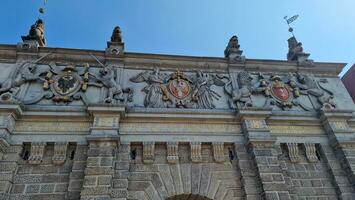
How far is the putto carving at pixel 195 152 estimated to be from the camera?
25.8ft

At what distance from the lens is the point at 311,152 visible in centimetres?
866

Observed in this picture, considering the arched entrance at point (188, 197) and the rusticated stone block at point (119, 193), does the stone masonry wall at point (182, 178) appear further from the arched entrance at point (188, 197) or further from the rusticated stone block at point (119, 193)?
the rusticated stone block at point (119, 193)

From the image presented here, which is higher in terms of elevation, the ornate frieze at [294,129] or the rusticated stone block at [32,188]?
the ornate frieze at [294,129]

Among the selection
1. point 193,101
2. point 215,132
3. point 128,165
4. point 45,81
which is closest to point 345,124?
point 215,132

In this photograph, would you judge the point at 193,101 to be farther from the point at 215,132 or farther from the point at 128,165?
the point at 128,165

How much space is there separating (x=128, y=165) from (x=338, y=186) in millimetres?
6170

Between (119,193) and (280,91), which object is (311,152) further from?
(119,193)

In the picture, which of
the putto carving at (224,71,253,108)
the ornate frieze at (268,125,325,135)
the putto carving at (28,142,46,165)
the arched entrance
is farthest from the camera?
the putto carving at (224,71,253,108)

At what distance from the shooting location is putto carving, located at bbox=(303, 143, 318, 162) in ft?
28.0

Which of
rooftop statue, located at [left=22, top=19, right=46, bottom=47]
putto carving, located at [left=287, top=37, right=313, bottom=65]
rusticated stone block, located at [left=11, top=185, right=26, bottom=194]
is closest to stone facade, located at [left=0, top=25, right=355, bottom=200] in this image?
rusticated stone block, located at [left=11, top=185, right=26, bottom=194]

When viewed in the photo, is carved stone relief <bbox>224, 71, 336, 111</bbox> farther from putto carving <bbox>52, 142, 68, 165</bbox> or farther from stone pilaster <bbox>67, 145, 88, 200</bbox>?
putto carving <bbox>52, 142, 68, 165</bbox>

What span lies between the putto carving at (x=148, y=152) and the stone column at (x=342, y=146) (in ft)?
18.2

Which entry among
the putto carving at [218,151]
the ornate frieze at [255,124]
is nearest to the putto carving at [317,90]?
the ornate frieze at [255,124]

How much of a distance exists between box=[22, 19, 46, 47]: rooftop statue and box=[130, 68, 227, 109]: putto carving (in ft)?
12.8
